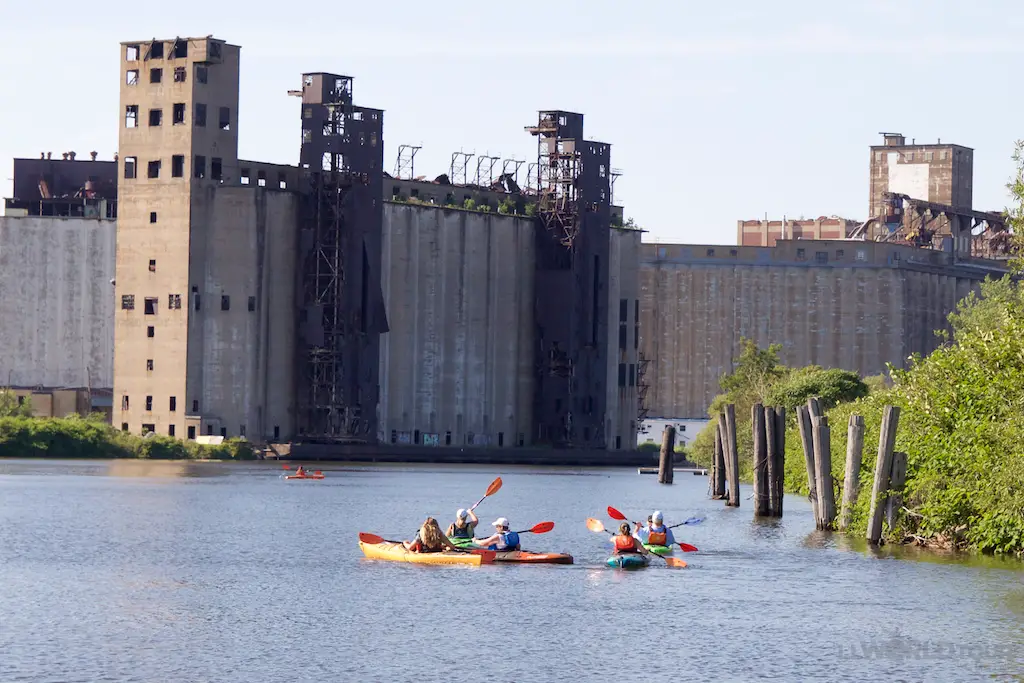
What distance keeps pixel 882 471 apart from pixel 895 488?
146 centimetres

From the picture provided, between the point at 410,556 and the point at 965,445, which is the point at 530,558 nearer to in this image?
the point at 410,556

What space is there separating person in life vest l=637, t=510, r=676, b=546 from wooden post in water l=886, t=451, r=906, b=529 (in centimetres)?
717

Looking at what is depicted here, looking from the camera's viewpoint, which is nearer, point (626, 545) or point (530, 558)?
point (626, 545)

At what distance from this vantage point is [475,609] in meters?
54.2

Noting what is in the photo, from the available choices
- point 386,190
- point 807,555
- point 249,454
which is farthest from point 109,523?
point 386,190

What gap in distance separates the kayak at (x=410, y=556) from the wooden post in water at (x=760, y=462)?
2048 cm

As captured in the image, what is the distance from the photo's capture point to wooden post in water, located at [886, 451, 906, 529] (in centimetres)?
6450

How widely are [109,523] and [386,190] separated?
366ft

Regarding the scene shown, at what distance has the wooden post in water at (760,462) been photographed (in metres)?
83.6

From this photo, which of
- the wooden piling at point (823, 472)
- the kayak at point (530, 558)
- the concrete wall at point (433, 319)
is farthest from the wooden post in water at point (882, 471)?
the concrete wall at point (433, 319)

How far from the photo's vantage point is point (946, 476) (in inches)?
2480

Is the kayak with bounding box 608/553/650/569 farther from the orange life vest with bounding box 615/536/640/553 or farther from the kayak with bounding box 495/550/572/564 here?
the kayak with bounding box 495/550/572/564

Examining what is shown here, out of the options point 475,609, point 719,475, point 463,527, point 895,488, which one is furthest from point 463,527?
point 719,475

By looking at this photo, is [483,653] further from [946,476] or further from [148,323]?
[148,323]
